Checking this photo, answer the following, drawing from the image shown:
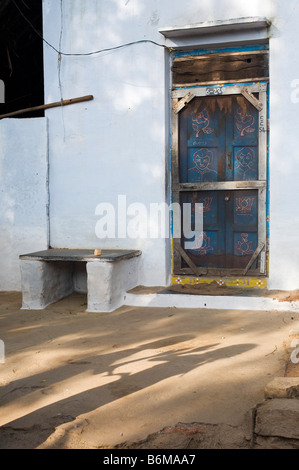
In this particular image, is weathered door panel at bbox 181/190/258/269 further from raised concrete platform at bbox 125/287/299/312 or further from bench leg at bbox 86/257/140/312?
bench leg at bbox 86/257/140/312

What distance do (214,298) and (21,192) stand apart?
2856 mm

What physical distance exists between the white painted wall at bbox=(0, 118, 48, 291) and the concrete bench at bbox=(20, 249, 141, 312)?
1.52 feet

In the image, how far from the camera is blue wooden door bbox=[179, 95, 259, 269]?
20.8 ft

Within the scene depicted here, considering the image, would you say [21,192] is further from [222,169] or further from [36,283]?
[222,169]

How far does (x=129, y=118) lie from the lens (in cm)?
650

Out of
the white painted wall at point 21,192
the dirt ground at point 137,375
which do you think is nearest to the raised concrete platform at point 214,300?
the dirt ground at point 137,375

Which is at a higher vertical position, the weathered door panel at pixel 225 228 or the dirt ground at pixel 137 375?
the weathered door panel at pixel 225 228

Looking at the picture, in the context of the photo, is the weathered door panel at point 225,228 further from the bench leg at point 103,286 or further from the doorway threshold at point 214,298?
the bench leg at point 103,286

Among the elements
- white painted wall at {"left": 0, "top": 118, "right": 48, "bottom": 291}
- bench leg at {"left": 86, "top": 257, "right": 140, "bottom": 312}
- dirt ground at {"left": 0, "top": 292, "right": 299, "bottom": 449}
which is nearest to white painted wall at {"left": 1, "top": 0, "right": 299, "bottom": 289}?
white painted wall at {"left": 0, "top": 118, "right": 48, "bottom": 291}

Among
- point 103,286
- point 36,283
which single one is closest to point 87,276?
point 103,286

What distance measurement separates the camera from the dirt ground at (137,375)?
9.01ft

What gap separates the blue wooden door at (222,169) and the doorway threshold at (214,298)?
517 millimetres
